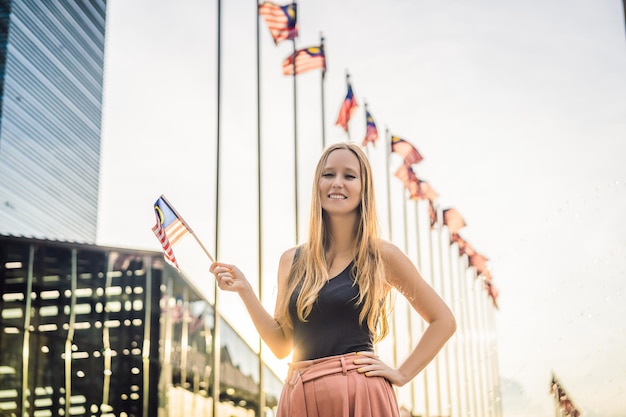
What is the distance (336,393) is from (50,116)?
77812 mm

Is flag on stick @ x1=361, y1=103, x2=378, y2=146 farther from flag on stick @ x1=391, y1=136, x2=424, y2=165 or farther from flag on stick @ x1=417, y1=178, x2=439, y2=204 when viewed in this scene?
flag on stick @ x1=417, y1=178, x2=439, y2=204

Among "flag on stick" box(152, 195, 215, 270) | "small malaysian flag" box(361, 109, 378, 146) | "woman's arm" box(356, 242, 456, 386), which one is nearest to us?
"woman's arm" box(356, 242, 456, 386)

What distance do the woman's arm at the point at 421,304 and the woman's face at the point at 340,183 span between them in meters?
0.22

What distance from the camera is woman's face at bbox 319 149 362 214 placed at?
2934mm

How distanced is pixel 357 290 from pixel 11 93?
226 ft

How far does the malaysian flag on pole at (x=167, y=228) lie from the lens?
4.00 metres

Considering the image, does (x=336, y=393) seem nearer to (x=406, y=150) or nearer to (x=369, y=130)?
(x=369, y=130)

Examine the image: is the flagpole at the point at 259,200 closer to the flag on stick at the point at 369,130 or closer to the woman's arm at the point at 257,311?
the flag on stick at the point at 369,130

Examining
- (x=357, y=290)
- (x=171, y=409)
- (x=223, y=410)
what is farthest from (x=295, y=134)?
(x=223, y=410)

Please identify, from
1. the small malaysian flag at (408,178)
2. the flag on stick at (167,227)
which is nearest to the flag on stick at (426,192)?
the small malaysian flag at (408,178)

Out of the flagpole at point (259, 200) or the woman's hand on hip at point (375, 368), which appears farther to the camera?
the flagpole at point (259, 200)

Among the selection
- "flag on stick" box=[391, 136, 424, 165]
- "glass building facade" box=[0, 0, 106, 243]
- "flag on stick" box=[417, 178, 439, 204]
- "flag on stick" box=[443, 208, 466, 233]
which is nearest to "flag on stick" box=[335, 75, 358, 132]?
"flag on stick" box=[391, 136, 424, 165]

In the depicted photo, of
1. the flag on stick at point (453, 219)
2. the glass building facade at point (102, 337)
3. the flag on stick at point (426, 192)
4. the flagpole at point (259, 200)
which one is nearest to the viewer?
the flagpole at point (259, 200)

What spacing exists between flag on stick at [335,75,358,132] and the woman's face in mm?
13917
